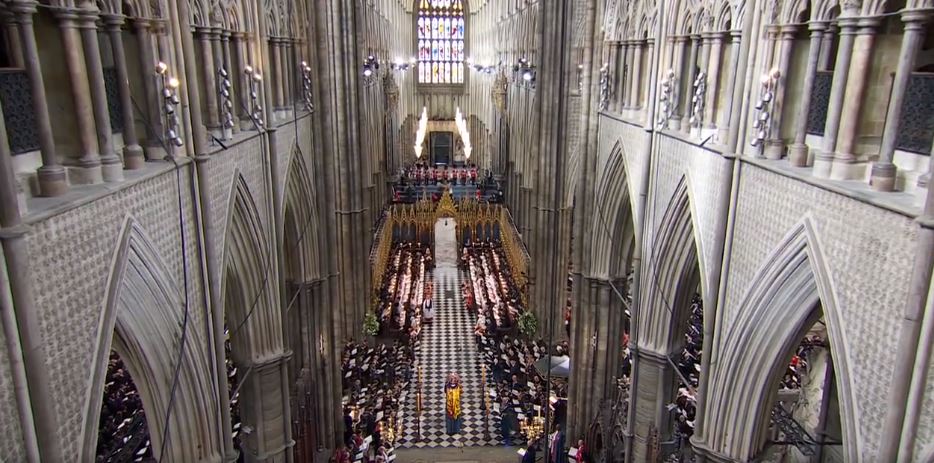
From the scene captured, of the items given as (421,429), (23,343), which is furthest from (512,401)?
(23,343)

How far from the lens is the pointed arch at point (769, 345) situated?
247 inches

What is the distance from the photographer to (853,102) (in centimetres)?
639

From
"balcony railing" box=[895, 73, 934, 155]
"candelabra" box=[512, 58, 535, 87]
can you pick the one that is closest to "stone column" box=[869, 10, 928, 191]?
"balcony railing" box=[895, 73, 934, 155]

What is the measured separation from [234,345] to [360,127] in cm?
1106

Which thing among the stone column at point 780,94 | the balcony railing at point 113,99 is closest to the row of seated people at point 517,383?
the stone column at point 780,94

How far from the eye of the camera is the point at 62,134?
5.71 m

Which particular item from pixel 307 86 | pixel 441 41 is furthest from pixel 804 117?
pixel 441 41

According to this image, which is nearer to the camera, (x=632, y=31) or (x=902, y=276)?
(x=902, y=276)

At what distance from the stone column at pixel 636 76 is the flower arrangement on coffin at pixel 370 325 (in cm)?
1121

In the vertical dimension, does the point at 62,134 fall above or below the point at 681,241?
above

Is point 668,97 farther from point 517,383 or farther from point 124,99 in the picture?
point 517,383

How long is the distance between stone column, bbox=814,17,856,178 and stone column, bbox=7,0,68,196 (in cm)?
673

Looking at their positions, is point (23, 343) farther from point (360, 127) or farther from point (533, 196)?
point (533, 196)

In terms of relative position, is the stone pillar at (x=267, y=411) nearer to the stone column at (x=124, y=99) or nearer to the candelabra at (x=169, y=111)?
the candelabra at (x=169, y=111)
